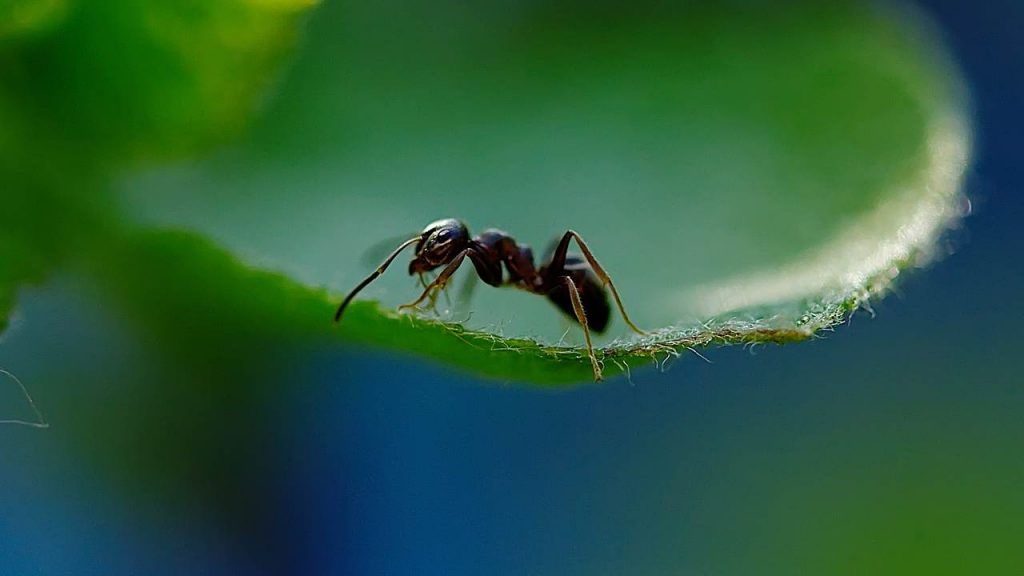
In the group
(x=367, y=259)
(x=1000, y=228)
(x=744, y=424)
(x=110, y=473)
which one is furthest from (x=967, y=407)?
(x=110, y=473)

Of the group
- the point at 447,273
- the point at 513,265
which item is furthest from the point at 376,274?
the point at 513,265

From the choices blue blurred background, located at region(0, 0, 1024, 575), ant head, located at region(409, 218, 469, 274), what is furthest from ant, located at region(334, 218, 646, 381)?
blue blurred background, located at region(0, 0, 1024, 575)

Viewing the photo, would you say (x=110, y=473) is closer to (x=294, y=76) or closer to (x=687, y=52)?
(x=294, y=76)

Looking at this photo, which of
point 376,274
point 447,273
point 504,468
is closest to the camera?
point 504,468

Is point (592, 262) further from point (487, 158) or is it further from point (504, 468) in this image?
point (504, 468)

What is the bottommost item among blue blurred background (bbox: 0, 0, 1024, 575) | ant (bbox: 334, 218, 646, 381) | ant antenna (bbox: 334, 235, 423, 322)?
blue blurred background (bbox: 0, 0, 1024, 575)

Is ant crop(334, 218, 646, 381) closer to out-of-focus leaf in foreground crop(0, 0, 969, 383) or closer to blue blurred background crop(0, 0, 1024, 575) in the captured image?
out-of-focus leaf in foreground crop(0, 0, 969, 383)
